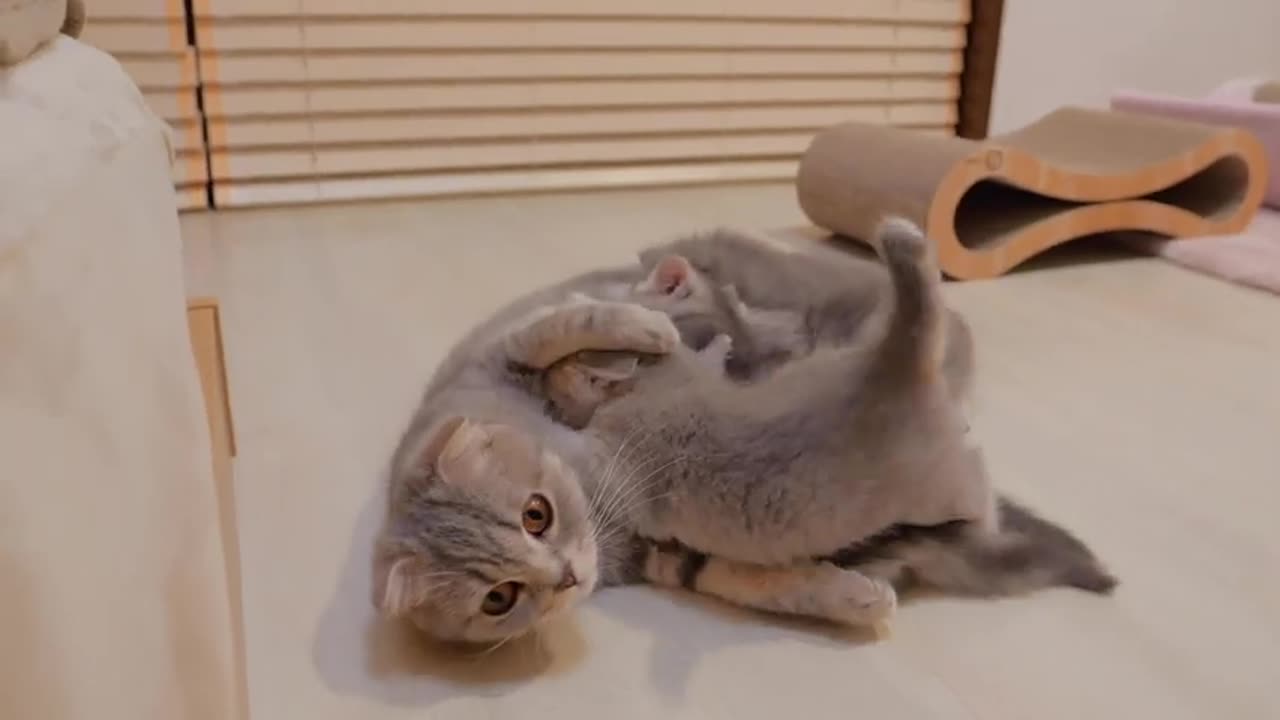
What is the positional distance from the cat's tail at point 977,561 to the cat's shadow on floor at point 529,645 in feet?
0.25

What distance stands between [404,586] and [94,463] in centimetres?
43

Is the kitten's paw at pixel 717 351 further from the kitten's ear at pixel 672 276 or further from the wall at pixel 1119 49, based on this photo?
the wall at pixel 1119 49

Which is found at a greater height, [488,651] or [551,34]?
[551,34]

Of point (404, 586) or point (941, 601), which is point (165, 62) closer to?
point (404, 586)

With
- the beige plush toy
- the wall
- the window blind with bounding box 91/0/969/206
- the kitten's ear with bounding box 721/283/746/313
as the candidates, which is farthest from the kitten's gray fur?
the wall

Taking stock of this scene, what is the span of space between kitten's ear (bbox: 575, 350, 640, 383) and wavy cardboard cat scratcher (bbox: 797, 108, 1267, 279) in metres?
0.93

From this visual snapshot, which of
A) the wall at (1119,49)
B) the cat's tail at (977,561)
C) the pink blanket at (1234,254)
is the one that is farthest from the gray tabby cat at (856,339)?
the wall at (1119,49)

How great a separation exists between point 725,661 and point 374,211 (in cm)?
196

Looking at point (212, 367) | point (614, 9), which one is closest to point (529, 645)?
point (212, 367)

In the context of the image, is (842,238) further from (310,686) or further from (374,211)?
(310,686)

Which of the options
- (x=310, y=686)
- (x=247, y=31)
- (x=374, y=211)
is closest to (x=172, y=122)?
(x=247, y=31)

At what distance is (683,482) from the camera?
0.96 meters

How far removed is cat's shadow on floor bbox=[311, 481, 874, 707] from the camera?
0.89 m

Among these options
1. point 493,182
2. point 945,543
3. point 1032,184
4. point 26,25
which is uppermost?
point 26,25
